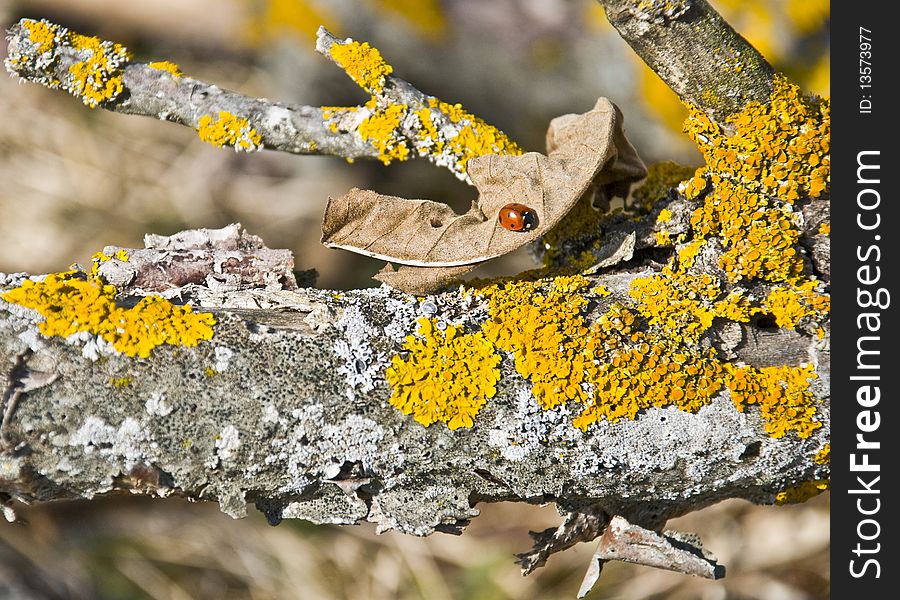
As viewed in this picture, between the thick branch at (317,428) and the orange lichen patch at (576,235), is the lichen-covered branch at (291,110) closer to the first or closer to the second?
the orange lichen patch at (576,235)

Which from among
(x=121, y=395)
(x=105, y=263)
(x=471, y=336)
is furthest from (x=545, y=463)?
(x=105, y=263)

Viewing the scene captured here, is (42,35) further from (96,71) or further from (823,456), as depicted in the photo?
(823,456)

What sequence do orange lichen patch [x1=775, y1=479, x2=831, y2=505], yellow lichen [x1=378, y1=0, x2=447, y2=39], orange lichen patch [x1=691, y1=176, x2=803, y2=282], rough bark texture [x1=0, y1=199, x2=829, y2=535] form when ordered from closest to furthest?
rough bark texture [x1=0, y1=199, x2=829, y2=535]
orange lichen patch [x1=691, y1=176, x2=803, y2=282]
orange lichen patch [x1=775, y1=479, x2=831, y2=505]
yellow lichen [x1=378, y1=0, x2=447, y2=39]

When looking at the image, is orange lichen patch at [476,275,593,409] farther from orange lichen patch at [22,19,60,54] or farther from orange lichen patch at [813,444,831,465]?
orange lichen patch at [22,19,60,54]

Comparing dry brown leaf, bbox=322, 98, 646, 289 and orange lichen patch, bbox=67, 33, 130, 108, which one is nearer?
dry brown leaf, bbox=322, 98, 646, 289

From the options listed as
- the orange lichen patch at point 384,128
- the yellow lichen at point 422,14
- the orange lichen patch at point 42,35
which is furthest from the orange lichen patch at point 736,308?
the yellow lichen at point 422,14

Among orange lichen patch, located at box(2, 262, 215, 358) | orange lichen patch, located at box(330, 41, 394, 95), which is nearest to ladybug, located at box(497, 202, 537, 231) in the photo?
orange lichen patch, located at box(330, 41, 394, 95)

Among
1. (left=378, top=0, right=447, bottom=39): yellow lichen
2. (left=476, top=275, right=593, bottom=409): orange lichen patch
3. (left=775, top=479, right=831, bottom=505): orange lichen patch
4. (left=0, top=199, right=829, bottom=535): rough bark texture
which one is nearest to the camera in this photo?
(left=0, top=199, right=829, bottom=535): rough bark texture

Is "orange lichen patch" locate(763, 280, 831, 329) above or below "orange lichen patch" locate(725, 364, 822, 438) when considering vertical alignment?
above

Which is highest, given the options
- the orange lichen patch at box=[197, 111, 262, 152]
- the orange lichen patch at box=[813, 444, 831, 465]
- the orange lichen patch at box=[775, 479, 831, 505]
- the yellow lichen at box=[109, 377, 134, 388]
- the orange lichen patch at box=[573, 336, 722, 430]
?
the orange lichen patch at box=[197, 111, 262, 152]
